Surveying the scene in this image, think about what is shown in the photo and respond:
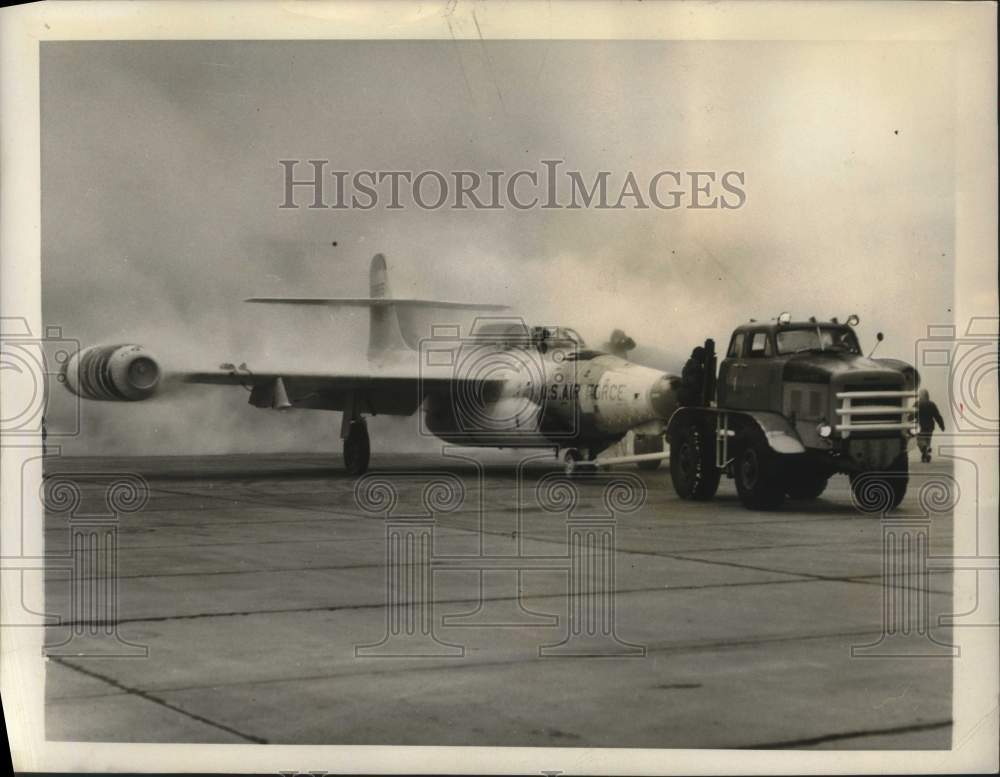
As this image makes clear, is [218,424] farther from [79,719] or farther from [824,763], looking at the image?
[824,763]

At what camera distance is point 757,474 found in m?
4.75

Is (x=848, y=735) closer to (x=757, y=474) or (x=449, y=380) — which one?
(x=757, y=474)

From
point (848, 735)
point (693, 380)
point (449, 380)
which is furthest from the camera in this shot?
point (693, 380)

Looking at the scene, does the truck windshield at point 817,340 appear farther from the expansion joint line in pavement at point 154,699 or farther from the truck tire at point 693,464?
the expansion joint line in pavement at point 154,699

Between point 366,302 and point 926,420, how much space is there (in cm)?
192

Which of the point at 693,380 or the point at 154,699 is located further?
the point at 693,380

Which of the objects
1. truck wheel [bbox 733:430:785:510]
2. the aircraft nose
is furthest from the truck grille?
the aircraft nose

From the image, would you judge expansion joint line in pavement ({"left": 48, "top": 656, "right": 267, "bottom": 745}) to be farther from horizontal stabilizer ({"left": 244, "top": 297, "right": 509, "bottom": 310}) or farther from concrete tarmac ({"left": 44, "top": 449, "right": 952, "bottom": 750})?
horizontal stabilizer ({"left": 244, "top": 297, "right": 509, "bottom": 310})

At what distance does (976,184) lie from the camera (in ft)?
13.7

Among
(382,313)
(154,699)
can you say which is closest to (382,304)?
(382,313)

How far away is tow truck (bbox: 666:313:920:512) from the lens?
4.34m

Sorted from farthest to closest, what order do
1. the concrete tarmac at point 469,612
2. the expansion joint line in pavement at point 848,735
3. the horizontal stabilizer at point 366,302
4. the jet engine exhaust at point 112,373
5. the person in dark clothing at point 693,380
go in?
the person in dark clothing at point 693,380, the horizontal stabilizer at point 366,302, the jet engine exhaust at point 112,373, the concrete tarmac at point 469,612, the expansion joint line in pavement at point 848,735

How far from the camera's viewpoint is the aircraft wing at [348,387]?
430 cm

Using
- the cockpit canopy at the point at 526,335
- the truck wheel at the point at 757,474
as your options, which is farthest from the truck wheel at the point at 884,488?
the cockpit canopy at the point at 526,335
